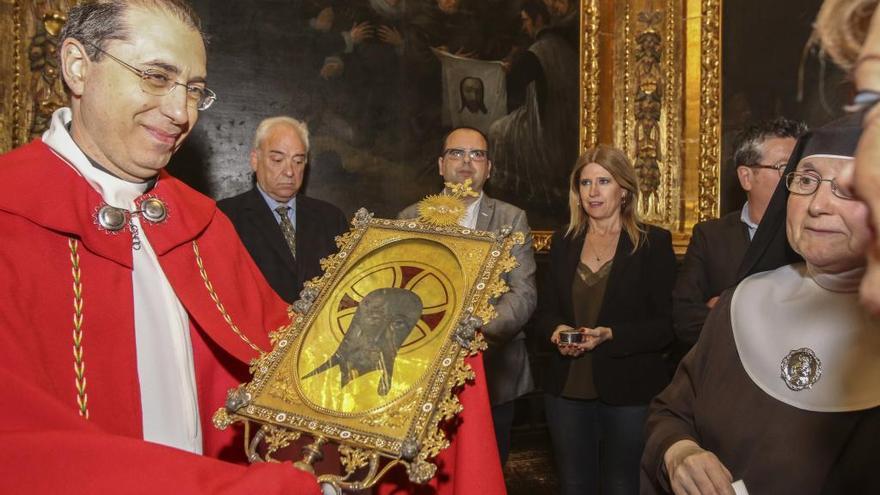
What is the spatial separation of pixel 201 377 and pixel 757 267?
2.09m

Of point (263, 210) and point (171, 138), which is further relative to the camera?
point (263, 210)

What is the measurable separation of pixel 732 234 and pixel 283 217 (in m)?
3.07

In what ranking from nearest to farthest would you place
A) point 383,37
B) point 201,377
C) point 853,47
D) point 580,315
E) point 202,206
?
point 853,47
point 201,377
point 202,206
point 580,315
point 383,37

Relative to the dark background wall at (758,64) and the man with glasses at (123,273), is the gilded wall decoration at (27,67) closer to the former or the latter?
the man with glasses at (123,273)

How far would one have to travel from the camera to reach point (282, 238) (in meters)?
4.88

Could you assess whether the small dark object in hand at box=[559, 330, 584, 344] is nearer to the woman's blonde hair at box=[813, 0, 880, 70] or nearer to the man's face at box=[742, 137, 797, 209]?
the man's face at box=[742, 137, 797, 209]

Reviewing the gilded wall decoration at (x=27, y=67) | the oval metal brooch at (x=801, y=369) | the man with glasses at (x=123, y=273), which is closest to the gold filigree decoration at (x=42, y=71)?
the gilded wall decoration at (x=27, y=67)

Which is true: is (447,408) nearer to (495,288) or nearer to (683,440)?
(495,288)

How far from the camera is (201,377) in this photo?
2506 millimetres

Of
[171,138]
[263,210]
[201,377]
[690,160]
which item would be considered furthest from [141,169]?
[690,160]

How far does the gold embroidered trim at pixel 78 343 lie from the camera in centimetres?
204

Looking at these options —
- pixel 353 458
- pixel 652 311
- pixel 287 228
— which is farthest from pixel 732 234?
pixel 353 458

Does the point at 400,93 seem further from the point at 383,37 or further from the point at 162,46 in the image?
the point at 162,46

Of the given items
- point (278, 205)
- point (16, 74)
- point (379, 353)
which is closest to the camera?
point (379, 353)
